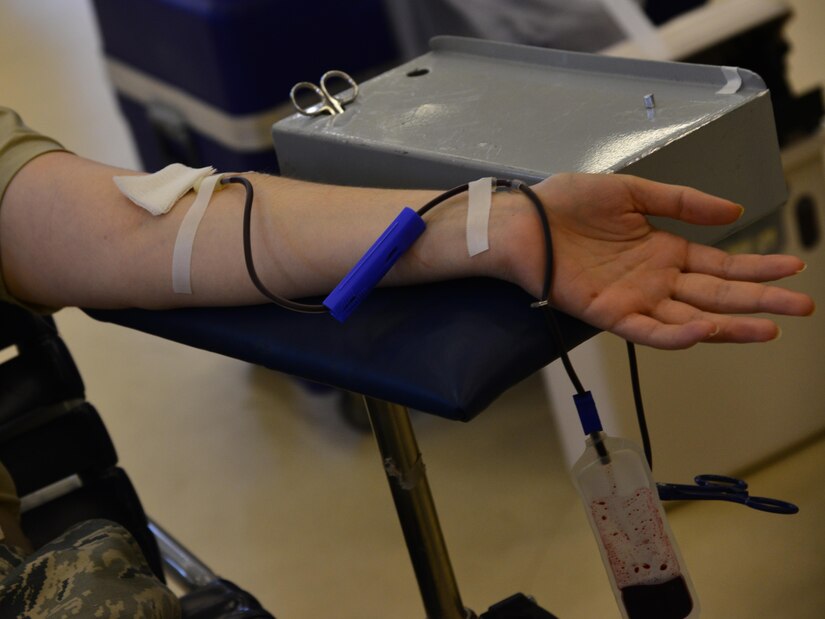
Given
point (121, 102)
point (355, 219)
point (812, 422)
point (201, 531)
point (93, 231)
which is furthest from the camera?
point (121, 102)

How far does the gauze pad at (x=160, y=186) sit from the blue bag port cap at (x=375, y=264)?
0.20 metres

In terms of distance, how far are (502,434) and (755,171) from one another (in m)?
1.12

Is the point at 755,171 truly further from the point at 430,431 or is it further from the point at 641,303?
the point at 430,431

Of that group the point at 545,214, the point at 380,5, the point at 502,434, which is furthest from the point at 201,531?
the point at 545,214

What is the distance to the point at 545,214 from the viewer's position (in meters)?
0.77

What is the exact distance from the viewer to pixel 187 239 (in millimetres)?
918

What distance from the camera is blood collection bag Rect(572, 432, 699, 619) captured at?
78 centimetres

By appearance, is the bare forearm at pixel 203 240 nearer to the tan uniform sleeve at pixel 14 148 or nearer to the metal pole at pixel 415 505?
the tan uniform sleeve at pixel 14 148

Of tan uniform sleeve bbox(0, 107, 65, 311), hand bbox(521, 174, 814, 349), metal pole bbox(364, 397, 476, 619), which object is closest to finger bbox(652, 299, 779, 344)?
hand bbox(521, 174, 814, 349)

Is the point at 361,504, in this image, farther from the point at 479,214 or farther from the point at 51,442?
the point at 479,214

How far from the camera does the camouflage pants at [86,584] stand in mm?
766

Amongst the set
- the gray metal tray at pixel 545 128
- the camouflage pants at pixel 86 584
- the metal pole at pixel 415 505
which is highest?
the gray metal tray at pixel 545 128

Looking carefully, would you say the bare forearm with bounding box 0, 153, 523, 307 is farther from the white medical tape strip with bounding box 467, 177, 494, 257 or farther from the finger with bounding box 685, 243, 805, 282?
the finger with bounding box 685, 243, 805, 282

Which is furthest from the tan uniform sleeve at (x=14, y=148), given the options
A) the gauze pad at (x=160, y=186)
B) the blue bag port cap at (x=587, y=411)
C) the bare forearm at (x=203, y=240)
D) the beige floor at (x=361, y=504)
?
the beige floor at (x=361, y=504)
